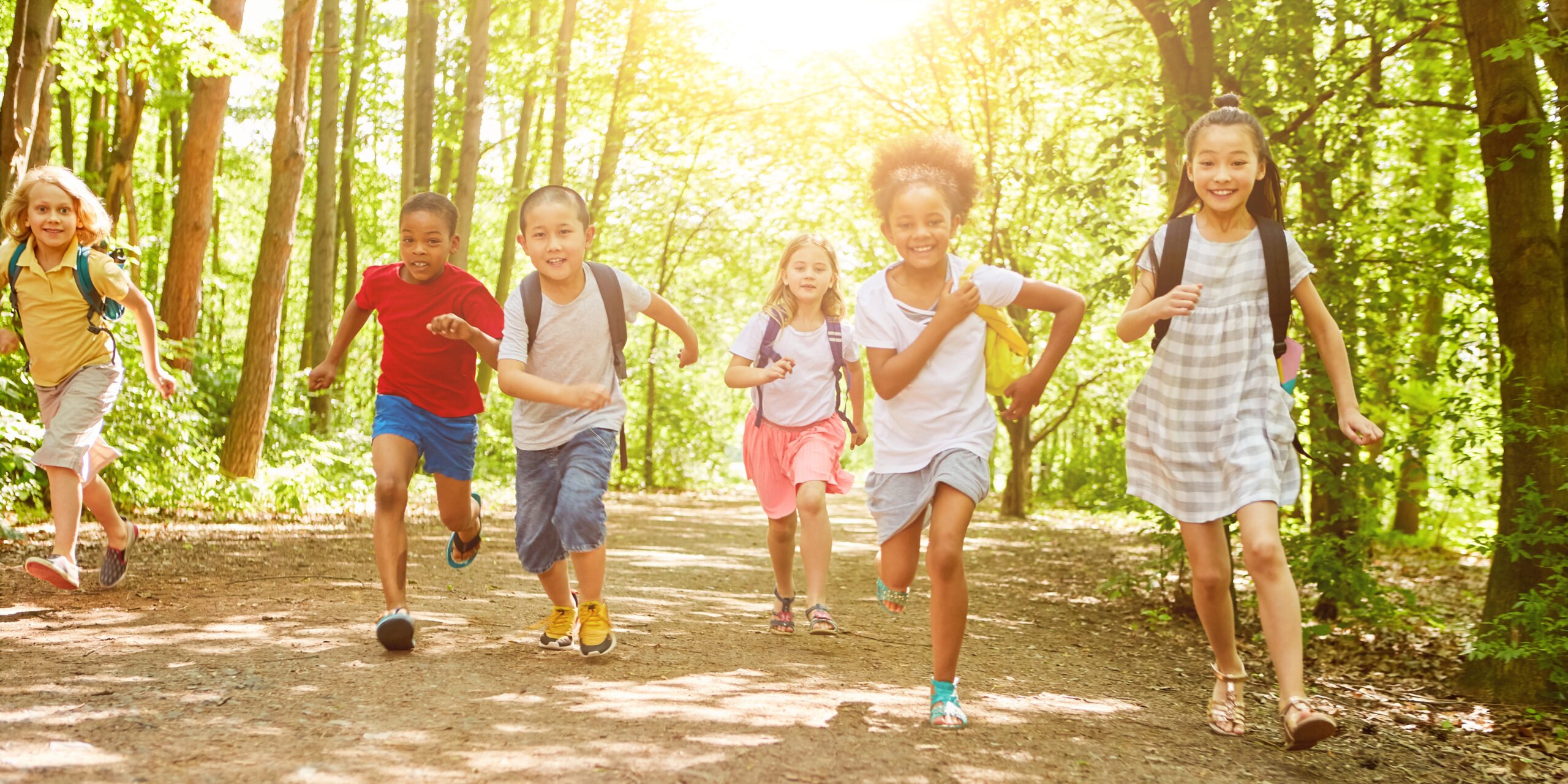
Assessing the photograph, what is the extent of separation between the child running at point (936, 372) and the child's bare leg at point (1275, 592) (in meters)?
0.91

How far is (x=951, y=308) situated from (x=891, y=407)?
50cm

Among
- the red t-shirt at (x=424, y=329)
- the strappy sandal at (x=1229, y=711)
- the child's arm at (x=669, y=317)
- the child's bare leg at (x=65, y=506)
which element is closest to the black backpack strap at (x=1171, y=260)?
the strappy sandal at (x=1229, y=711)

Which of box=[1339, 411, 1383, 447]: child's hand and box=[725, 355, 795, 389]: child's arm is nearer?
box=[1339, 411, 1383, 447]: child's hand

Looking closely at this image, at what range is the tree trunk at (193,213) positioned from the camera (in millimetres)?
12625

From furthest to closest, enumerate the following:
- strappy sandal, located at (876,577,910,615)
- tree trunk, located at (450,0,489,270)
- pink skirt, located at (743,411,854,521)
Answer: tree trunk, located at (450,0,489,270), pink skirt, located at (743,411,854,521), strappy sandal, located at (876,577,910,615)

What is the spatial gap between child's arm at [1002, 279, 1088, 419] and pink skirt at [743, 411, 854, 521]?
202 cm

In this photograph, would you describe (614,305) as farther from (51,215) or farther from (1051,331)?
(51,215)

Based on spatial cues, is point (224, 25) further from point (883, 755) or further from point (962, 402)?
point (883, 755)

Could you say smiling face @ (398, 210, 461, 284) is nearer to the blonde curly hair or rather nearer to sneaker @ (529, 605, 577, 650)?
sneaker @ (529, 605, 577, 650)

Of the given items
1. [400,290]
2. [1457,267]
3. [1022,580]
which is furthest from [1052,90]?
[400,290]

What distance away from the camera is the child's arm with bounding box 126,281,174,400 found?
6.35 meters

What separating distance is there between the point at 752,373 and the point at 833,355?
3.59ft

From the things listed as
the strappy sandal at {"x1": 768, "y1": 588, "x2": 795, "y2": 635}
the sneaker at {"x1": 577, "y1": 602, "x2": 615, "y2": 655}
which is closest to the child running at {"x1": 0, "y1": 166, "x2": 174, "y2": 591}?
the sneaker at {"x1": 577, "y1": 602, "x2": 615, "y2": 655}

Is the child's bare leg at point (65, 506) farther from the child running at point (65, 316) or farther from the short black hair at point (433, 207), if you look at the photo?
the short black hair at point (433, 207)
